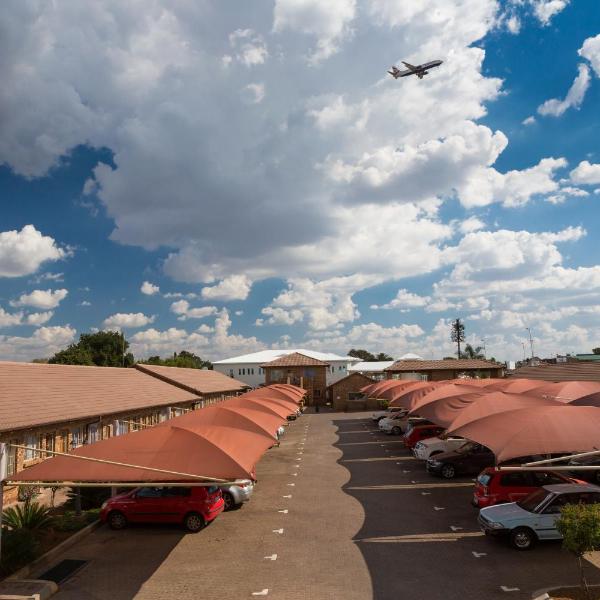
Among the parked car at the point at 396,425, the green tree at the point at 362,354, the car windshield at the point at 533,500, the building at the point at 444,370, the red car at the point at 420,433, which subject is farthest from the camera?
the green tree at the point at 362,354

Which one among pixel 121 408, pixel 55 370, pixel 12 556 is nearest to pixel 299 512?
pixel 12 556

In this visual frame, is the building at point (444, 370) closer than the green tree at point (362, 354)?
Yes

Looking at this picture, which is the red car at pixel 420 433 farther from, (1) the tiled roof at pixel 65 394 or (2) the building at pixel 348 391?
(2) the building at pixel 348 391

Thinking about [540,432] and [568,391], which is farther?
[568,391]

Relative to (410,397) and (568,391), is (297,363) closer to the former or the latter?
(410,397)

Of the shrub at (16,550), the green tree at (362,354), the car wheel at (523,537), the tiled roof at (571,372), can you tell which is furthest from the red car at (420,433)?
the green tree at (362,354)

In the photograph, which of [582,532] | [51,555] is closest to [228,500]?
[51,555]
